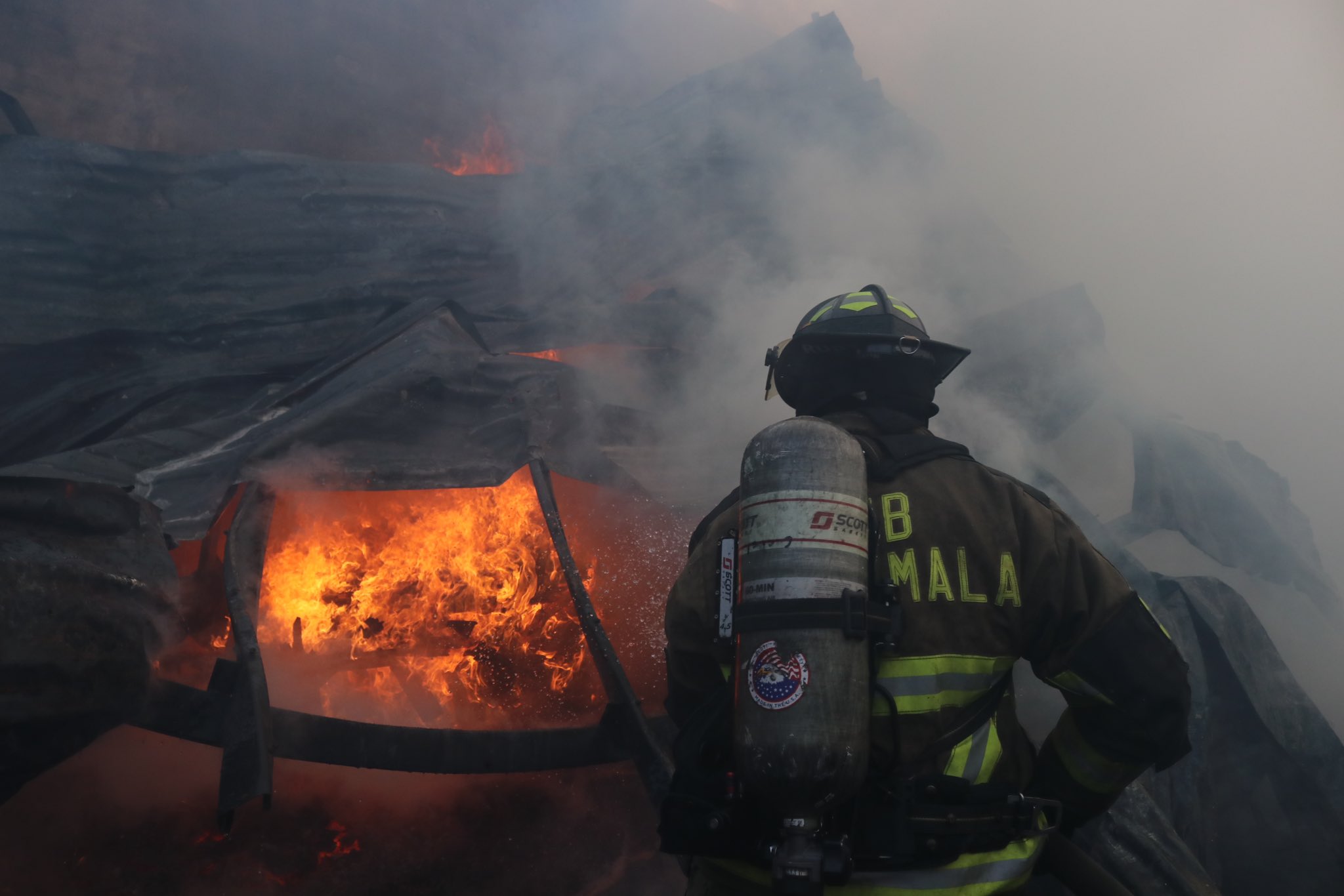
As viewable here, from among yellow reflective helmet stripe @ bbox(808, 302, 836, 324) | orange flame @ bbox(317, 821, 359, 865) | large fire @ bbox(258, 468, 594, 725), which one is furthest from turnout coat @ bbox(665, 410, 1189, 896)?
large fire @ bbox(258, 468, 594, 725)

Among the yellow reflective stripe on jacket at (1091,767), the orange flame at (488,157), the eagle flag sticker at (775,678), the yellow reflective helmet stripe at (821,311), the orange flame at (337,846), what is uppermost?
the orange flame at (488,157)

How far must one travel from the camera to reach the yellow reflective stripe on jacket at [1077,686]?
179cm

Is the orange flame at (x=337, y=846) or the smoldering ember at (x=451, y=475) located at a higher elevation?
the smoldering ember at (x=451, y=475)

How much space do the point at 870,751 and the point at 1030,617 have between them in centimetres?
46

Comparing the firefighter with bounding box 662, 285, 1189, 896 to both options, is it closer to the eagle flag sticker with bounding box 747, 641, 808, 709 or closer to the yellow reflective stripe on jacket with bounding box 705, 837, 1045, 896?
the yellow reflective stripe on jacket with bounding box 705, 837, 1045, 896

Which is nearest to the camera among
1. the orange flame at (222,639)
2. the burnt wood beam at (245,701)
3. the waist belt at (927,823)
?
the waist belt at (927,823)

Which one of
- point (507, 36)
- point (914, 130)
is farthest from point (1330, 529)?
point (507, 36)

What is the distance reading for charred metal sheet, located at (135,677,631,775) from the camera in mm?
3072

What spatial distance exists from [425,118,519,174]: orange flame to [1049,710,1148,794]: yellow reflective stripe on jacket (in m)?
8.29

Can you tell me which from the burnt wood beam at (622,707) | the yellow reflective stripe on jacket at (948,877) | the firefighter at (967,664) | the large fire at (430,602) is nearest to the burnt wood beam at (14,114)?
the large fire at (430,602)

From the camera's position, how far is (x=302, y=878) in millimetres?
3283

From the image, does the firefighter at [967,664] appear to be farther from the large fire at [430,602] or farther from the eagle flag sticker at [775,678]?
the large fire at [430,602]

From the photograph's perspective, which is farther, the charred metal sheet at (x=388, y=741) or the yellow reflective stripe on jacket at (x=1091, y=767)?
the charred metal sheet at (x=388, y=741)

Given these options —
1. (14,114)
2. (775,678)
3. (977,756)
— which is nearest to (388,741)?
(775,678)
